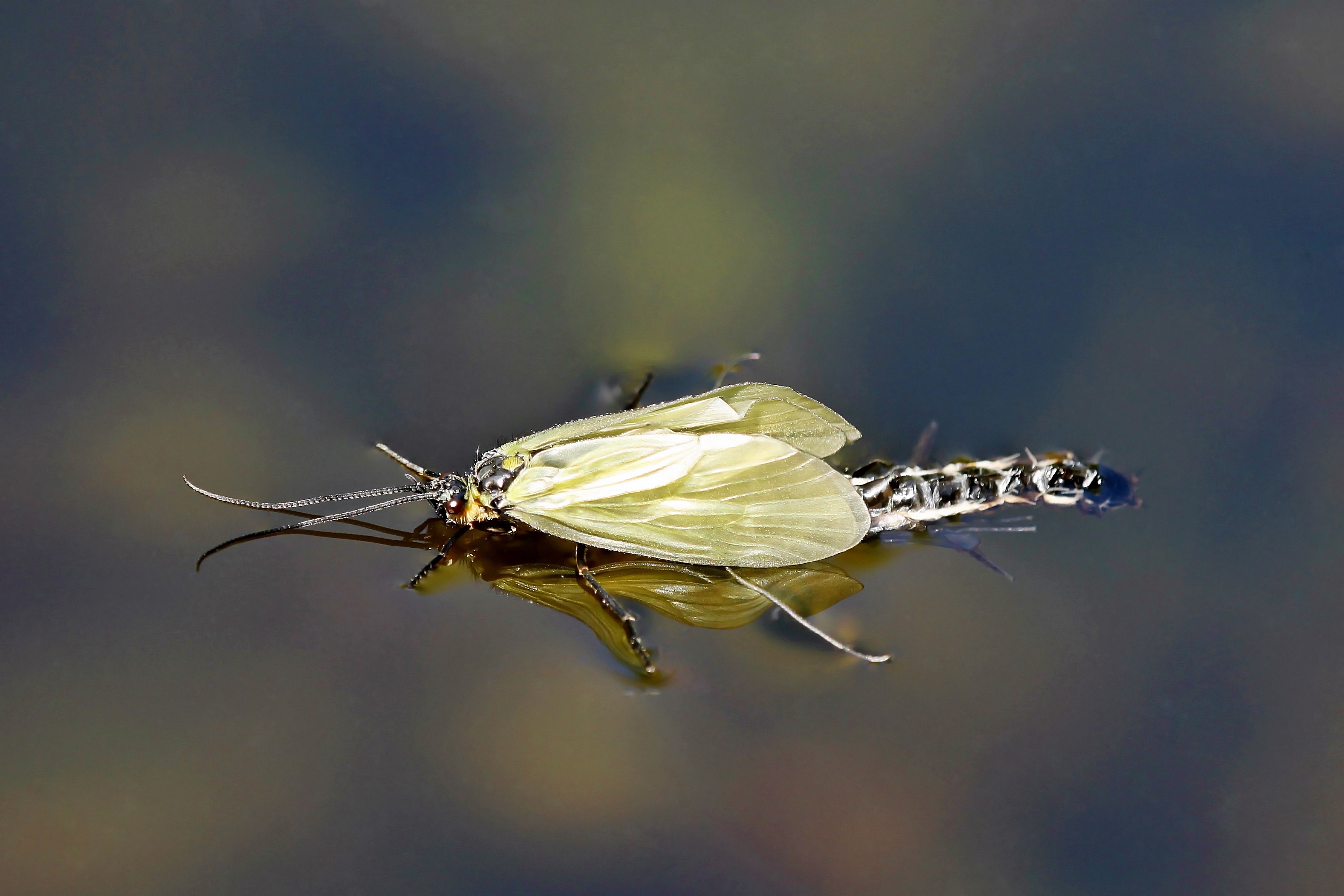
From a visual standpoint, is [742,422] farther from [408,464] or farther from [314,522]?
[314,522]

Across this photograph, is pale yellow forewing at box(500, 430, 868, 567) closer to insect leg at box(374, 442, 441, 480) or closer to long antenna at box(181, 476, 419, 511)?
insect leg at box(374, 442, 441, 480)

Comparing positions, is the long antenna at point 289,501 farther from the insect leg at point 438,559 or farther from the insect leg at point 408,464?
the insect leg at point 438,559

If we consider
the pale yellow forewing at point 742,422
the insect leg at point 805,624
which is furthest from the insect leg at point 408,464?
the insect leg at point 805,624

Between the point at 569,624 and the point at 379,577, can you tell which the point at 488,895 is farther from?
the point at 379,577

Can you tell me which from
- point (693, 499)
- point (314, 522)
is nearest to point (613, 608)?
point (693, 499)

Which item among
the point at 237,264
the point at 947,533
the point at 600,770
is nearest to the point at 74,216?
the point at 237,264
